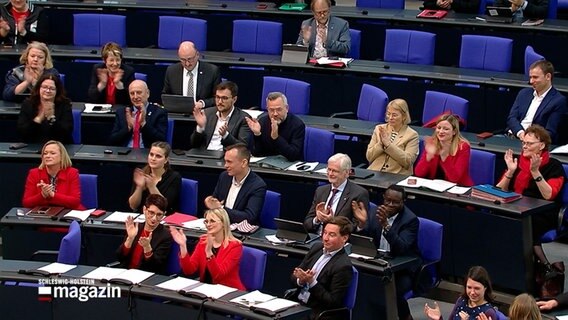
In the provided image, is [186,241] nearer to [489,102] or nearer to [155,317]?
[155,317]

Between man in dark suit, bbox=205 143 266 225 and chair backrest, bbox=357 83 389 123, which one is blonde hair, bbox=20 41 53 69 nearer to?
man in dark suit, bbox=205 143 266 225

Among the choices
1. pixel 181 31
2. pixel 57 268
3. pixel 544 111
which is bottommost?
pixel 57 268

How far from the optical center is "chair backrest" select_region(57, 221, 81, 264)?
9.05 metres

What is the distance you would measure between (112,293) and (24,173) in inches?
103

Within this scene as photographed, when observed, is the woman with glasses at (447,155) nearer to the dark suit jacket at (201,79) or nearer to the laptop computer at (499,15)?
the dark suit jacket at (201,79)

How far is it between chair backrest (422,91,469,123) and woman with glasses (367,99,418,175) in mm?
719

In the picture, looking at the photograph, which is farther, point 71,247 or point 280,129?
point 280,129

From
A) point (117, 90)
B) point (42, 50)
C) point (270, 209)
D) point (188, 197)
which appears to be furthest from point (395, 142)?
point (42, 50)

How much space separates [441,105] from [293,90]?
1.45m

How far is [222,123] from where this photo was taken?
432 inches

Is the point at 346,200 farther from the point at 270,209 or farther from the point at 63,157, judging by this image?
the point at 63,157

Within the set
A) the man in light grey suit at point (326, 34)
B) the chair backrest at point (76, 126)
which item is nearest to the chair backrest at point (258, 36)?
the man in light grey suit at point (326, 34)

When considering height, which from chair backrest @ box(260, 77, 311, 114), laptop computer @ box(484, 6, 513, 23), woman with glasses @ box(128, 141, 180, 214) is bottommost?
woman with glasses @ box(128, 141, 180, 214)

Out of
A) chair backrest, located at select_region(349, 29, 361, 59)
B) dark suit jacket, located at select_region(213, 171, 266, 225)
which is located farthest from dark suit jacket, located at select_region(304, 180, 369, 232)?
chair backrest, located at select_region(349, 29, 361, 59)
